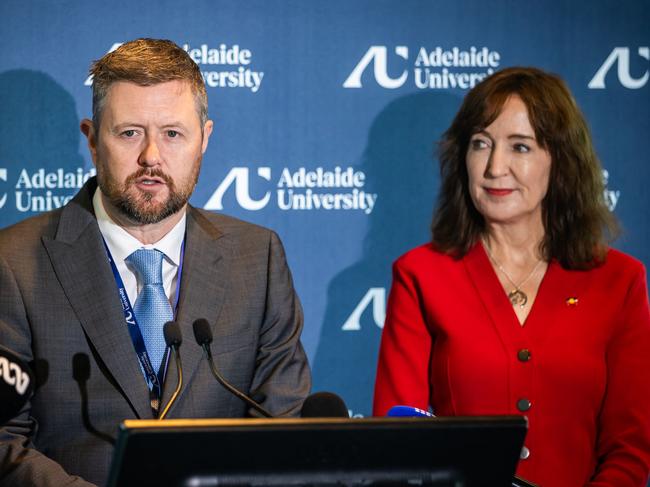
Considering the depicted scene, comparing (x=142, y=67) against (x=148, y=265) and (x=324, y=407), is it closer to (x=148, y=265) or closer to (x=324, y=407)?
(x=148, y=265)

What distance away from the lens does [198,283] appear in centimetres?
251

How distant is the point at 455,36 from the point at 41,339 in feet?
6.45

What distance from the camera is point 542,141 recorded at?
291 cm

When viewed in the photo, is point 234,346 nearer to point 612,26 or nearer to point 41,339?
point 41,339

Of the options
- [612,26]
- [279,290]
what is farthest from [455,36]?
[279,290]

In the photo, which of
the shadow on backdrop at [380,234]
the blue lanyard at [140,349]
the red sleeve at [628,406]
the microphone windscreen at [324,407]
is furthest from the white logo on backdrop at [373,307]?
the microphone windscreen at [324,407]

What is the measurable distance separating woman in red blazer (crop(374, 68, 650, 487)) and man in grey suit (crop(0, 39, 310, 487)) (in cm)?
47

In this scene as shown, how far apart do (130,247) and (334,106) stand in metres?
1.24

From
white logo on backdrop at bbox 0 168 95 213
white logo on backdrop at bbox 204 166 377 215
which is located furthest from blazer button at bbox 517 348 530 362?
white logo on backdrop at bbox 0 168 95 213

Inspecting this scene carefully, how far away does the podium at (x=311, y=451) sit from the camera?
4.34 ft

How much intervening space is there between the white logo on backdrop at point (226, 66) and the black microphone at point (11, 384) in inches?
83.2

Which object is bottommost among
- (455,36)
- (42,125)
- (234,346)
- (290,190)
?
(234,346)

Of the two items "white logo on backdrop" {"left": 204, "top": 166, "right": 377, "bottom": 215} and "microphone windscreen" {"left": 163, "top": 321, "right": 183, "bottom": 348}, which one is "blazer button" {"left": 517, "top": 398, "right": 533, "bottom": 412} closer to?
"white logo on backdrop" {"left": 204, "top": 166, "right": 377, "bottom": 215}

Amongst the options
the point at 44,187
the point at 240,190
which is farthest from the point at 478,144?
the point at 44,187
